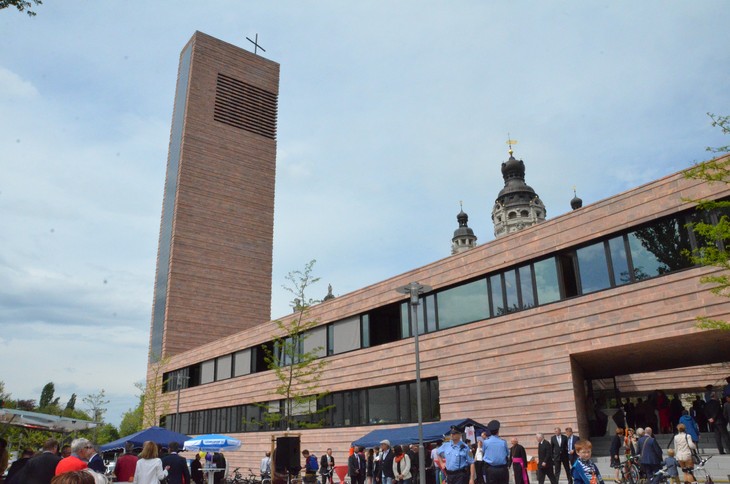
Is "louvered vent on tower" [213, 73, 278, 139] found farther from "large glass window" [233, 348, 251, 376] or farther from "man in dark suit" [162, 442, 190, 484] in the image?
"man in dark suit" [162, 442, 190, 484]

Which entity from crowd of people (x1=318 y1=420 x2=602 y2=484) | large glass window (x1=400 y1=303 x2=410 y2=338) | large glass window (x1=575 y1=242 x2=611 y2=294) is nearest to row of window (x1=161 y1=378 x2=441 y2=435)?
large glass window (x1=400 y1=303 x2=410 y2=338)

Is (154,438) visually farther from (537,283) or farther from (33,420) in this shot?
(537,283)

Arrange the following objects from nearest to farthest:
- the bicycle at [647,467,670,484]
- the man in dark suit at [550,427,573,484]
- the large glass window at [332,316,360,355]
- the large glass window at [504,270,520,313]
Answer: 1. the bicycle at [647,467,670,484]
2. the man in dark suit at [550,427,573,484]
3. the large glass window at [504,270,520,313]
4. the large glass window at [332,316,360,355]

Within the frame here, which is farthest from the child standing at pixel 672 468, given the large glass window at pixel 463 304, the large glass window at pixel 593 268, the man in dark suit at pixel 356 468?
the man in dark suit at pixel 356 468

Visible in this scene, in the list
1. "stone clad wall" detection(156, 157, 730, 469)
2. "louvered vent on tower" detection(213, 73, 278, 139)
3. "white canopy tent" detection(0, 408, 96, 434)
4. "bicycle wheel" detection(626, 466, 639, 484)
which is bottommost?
"bicycle wheel" detection(626, 466, 639, 484)

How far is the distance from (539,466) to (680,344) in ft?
19.7

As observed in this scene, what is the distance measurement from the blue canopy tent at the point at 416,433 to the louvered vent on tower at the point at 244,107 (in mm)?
45505

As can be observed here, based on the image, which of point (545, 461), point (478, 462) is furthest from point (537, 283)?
point (478, 462)

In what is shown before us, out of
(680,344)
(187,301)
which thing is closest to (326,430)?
(680,344)

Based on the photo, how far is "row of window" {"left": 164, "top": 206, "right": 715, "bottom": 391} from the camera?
17438mm

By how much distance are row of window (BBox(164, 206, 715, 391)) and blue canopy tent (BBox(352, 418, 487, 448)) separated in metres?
5.14

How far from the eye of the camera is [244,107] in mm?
61125

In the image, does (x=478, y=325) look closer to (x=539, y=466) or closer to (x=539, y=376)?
(x=539, y=376)

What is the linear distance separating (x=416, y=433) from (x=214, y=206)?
40715 mm
